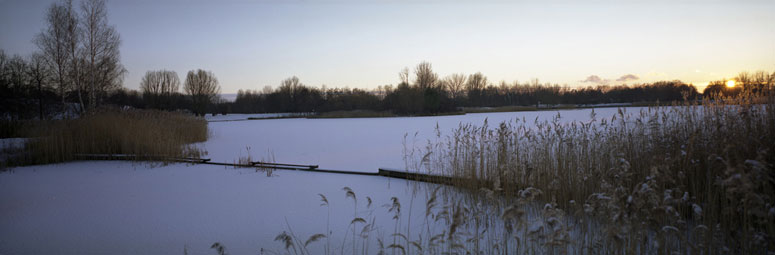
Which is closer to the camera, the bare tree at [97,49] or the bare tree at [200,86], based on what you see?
the bare tree at [97,49]

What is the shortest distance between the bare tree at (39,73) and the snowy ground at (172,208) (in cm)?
1368

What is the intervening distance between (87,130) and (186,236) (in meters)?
6.63

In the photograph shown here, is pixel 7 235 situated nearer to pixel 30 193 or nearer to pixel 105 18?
pixel 30 193

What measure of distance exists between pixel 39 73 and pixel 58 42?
255 centimetres

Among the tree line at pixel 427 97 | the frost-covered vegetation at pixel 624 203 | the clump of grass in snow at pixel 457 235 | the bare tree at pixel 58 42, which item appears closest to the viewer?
the frost-covered vegetation at pixel 624 203

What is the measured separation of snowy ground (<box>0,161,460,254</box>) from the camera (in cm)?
278

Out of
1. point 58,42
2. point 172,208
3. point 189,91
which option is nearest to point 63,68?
point 58,42

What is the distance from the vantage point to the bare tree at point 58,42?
1473 centimetres

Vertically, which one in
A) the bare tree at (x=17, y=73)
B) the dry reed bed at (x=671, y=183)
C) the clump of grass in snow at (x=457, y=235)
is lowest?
the clump of grass in snow at (x=457, y=235)

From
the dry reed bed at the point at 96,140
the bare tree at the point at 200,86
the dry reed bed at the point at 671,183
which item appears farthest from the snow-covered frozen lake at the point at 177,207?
the bare tree at the point at 200,86

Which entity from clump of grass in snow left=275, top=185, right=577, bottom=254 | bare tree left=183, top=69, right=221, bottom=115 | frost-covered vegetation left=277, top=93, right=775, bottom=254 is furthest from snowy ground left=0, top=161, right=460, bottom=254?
bare tree left=183, top=69, right=221, bottom=115

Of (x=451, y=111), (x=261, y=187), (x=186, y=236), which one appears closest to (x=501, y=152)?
(x=261, y=187)

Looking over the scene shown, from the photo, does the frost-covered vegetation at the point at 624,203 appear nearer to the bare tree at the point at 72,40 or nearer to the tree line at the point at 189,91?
the tree line at the point at 189,91

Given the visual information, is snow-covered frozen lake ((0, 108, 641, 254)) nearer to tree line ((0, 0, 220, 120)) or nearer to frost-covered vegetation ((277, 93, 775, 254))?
frost-covered vegetation ((277, 93, 775, 254))
